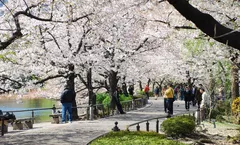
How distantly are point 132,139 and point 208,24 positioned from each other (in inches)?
178

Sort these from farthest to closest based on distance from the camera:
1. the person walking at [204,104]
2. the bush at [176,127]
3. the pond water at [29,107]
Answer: the pond water at [29,107] → the person walking at [204,104] → the bush at [176,127]

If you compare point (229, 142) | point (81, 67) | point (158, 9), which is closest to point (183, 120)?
point (229, 142)

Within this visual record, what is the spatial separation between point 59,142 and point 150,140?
9.67 ft

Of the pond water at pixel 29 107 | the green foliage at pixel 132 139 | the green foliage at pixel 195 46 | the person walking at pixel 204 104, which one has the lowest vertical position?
the pond water at pixel 29 107

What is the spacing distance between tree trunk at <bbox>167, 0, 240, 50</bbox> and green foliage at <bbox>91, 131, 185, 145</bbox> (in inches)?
143

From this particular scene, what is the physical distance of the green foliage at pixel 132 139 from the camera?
34.4 ft

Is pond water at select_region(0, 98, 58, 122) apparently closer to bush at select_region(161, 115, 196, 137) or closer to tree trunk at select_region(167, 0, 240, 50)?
bush at select_region(161, 115, 196, 137)

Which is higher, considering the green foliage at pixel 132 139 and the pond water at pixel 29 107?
the green foliage at pixel 132 139

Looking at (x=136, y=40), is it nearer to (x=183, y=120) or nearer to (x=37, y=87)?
(x=37, y=87)

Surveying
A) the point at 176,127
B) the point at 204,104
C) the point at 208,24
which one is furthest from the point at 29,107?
the point at 208,24

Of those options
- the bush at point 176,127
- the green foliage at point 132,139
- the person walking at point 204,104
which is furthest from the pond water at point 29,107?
the green foliage at point 132,139

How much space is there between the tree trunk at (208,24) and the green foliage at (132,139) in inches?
143

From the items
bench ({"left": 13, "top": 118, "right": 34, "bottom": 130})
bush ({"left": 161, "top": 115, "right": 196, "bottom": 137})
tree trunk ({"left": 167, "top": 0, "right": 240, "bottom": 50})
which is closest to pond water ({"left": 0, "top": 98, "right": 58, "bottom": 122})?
bench ({"left": 13, "top": 118, "right": 34, "bottom": 130})

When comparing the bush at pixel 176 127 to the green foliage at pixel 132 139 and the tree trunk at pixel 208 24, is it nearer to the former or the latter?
the green foliage at pixel 132 139
